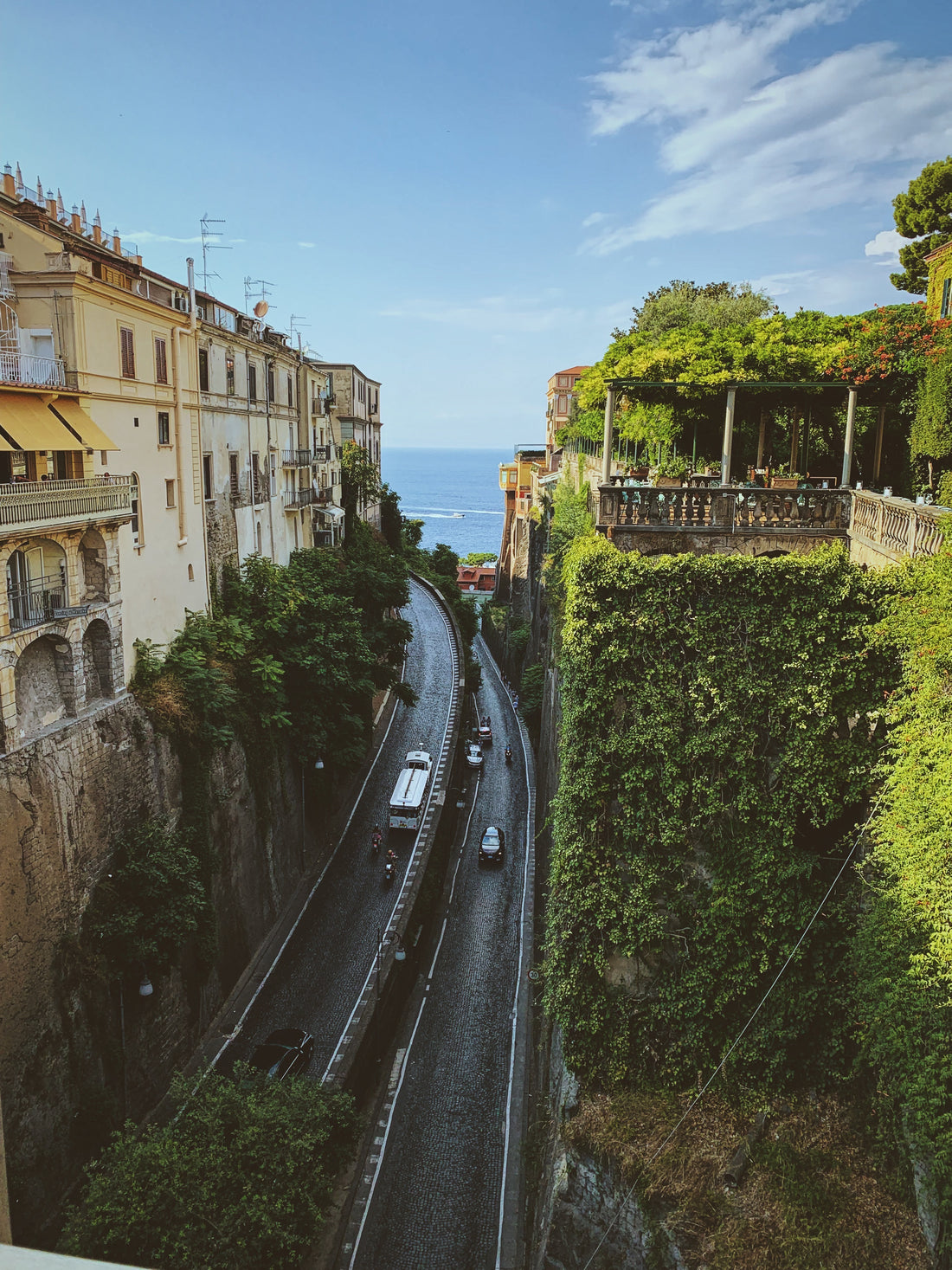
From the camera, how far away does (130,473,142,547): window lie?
21.5m

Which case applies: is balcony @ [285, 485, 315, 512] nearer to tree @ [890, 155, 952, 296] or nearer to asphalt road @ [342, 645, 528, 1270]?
asphalt road @ [342, 645, 528, 1270]

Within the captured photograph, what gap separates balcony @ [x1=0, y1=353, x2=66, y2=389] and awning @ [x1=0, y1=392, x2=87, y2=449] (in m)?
0.36

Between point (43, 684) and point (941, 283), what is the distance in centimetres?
2262

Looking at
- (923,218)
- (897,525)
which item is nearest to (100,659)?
(897,525)

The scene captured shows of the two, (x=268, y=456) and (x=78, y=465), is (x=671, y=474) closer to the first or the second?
(x=78, y=465)

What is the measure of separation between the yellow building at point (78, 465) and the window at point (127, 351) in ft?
0.15

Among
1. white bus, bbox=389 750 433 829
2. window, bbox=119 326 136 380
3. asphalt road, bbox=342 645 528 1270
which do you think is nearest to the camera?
asphalt road, bbox=342 645 528 1270

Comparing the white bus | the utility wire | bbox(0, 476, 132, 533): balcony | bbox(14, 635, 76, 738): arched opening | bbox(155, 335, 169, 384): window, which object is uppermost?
bbox(155, 335, 169, 384): window

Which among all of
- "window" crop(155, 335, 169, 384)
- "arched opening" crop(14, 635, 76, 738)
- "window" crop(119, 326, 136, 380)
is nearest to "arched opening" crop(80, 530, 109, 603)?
"arched opening" crop(14, 635, 76, 738)

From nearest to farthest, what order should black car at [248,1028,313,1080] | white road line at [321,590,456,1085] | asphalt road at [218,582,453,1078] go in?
black car at [248,1028,313,1080]
white road line at [321,590,456,1085]
asphalt road at [218,582,453,1078]

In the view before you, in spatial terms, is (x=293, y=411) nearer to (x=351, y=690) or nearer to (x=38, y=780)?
(x=351, y=690)

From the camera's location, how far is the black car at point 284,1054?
20.0 m

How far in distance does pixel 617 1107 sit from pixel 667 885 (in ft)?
11.0

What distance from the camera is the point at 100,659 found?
19.8 meters
